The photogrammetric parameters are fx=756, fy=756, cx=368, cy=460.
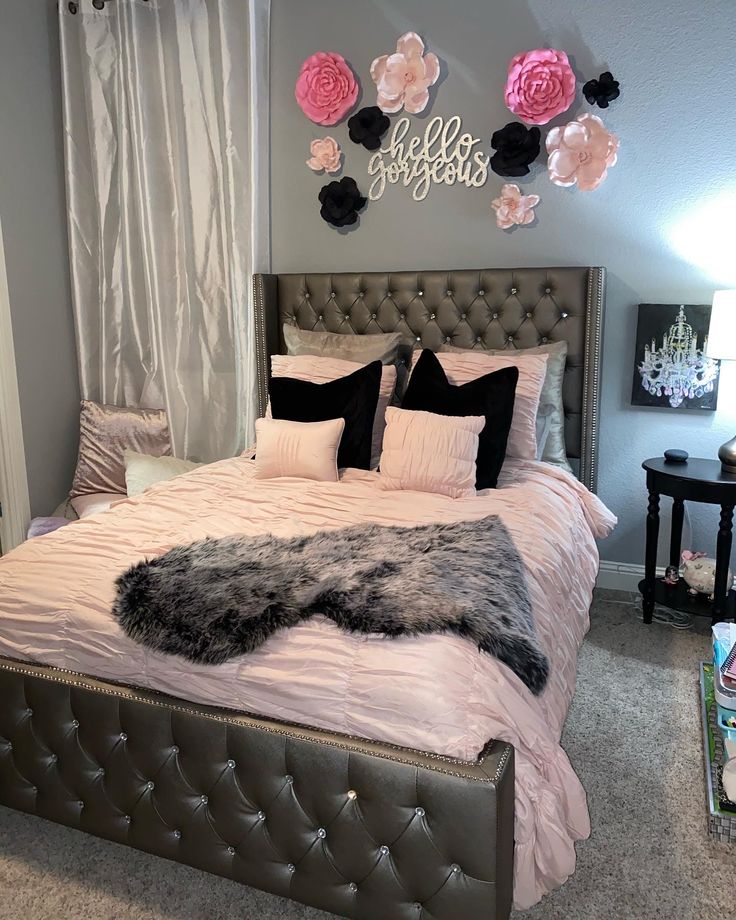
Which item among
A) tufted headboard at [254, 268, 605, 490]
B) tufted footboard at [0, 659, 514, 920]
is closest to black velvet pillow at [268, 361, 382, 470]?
tufted headboard at [254, 268, 605, 490]

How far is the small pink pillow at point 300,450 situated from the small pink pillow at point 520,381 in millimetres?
539

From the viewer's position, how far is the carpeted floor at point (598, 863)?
169 centimetres

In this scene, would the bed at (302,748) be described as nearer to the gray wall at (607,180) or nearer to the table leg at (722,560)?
the table leg at (722,560)

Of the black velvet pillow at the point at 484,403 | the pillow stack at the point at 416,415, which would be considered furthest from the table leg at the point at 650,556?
the black velvet pillow at the point at 484,403

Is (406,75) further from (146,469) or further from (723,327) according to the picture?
(146,469)

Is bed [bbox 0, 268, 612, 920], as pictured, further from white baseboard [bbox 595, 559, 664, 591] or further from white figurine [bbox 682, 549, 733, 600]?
white baseboard [bbox 595, 559, 664, 591]

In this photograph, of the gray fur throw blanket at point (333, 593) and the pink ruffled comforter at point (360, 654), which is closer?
the pink ruffled comforter at point (360, 654)

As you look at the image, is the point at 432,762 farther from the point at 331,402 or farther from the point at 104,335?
the point at 104,335

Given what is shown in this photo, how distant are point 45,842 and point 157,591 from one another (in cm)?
74

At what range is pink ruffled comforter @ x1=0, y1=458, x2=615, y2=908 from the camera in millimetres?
1516

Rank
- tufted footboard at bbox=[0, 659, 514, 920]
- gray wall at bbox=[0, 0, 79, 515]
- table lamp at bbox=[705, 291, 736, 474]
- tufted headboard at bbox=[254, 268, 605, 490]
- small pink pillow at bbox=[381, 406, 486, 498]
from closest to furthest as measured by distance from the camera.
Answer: tufted footboard at bbox=[0, 659, 514, 920], small pink pillow at bbox=[381, 406, 486, 498], table lamp at bbox=[705, 291, 736, 474], tufted headboard at bbox=[254, 268, 605, 490], gray wall at bbox=[0, 0, 79, 515]

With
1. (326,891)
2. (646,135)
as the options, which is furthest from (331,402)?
(326,891)

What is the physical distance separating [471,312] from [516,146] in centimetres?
69

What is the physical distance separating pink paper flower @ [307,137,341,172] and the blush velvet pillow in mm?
1415
